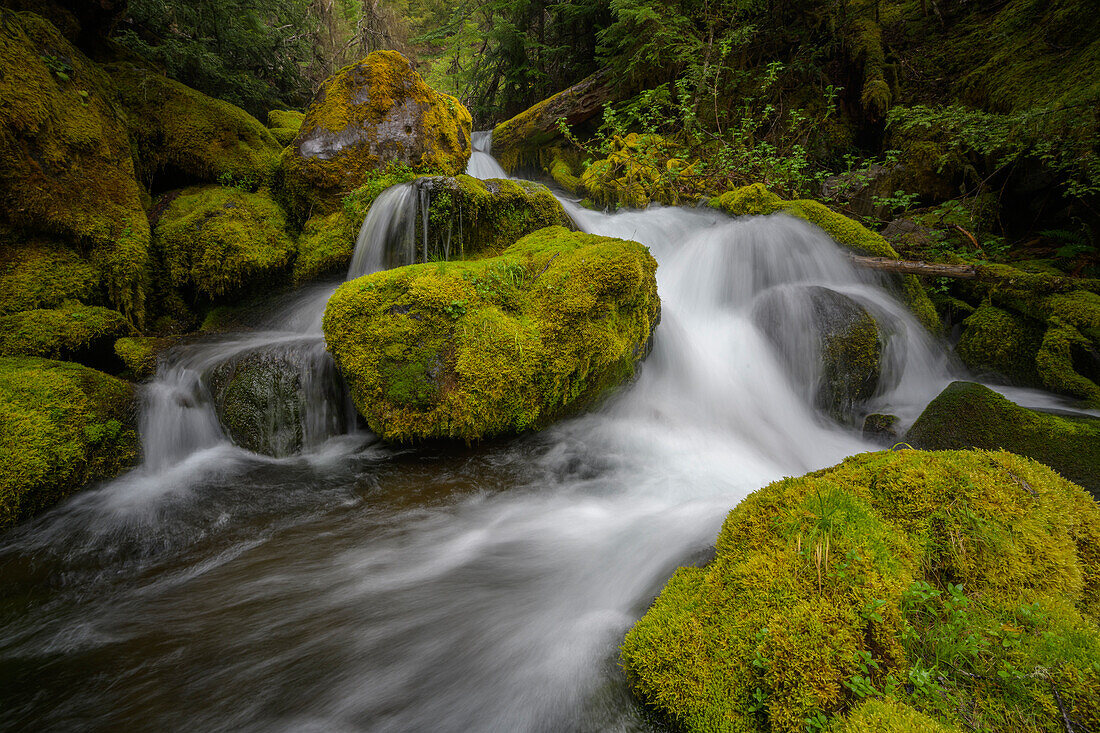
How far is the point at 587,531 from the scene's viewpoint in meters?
3.33

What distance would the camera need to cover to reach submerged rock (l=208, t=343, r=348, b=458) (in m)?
4.23

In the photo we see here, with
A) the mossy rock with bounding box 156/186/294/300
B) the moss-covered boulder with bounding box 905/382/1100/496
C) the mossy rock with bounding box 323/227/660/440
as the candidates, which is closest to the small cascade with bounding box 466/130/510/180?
the mossy rock with bounding box 156/186/294/300

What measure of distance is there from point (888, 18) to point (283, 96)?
52.1 ft

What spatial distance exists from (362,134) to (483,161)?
6.94m

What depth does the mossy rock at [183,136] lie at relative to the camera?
6.52 m

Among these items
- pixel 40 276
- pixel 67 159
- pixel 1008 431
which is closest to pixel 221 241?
pixel 67 159

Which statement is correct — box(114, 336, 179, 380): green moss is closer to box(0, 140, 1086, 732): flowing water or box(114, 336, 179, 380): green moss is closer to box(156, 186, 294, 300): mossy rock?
box(0, 140, 1086, 732): flowing water

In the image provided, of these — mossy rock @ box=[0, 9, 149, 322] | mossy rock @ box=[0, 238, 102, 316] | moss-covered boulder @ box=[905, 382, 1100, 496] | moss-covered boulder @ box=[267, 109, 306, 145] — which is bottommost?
moss-covered boulder @ box=[905, 382, 1100, 496]

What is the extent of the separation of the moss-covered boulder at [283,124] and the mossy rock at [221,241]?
3.04 m

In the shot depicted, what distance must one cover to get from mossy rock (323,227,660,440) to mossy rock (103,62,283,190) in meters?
5.22

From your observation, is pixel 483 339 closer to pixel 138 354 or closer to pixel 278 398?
pixel 278 398

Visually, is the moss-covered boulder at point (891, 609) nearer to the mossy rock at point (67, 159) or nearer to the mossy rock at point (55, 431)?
the mossy rock at point (55, 431)

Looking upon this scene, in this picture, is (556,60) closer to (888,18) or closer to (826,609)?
(888,18)

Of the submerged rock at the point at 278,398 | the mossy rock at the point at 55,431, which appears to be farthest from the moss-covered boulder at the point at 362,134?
the mossy rock at the point at 55,431
